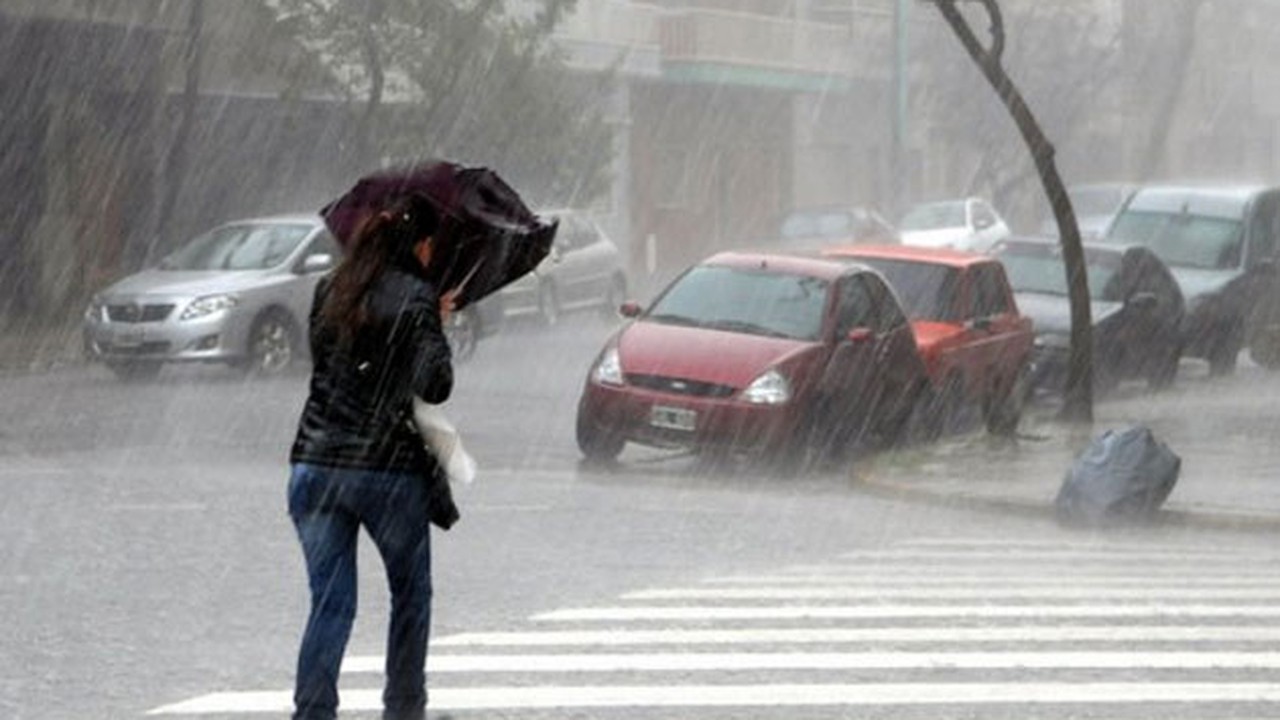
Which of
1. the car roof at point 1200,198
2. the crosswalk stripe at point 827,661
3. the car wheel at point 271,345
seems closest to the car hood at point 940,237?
the car roof at point 1200,198

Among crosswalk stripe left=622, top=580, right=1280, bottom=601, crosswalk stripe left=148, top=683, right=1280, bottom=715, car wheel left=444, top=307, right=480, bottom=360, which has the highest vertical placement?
crosswalk stripe left=148, top=683, right=1280, bottom=715

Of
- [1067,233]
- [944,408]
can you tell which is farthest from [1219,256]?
[944,408]

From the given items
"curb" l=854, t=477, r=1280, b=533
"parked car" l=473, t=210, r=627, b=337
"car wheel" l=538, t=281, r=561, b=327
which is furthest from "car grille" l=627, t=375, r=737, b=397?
"car wheel" l=538, t=281, r=561, b=327

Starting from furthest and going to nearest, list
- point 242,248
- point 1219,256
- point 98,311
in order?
point 1219,256 → point 242,248 → point 98,311

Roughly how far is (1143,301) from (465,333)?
25.1ft

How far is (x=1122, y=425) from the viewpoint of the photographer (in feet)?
79.5

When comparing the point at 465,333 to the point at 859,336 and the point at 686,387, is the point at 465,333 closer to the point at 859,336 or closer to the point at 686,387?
the point at 859,336

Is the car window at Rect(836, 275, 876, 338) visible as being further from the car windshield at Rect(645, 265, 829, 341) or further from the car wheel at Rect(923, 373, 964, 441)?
the car wheel at Rect(923, 373, 964, 441)

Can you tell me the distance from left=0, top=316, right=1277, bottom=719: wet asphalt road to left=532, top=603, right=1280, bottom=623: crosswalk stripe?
33 cm

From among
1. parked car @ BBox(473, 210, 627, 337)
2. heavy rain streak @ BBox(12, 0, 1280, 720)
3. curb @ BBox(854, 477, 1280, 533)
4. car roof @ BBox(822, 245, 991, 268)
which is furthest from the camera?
parked car @ BBox(473, 210, 627, 337)

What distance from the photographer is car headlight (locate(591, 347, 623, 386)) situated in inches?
799

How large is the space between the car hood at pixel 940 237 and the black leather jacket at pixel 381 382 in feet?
128

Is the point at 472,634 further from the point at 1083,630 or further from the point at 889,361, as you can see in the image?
the point at 889,361

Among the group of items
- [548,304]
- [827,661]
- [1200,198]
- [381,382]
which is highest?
[381,382]
